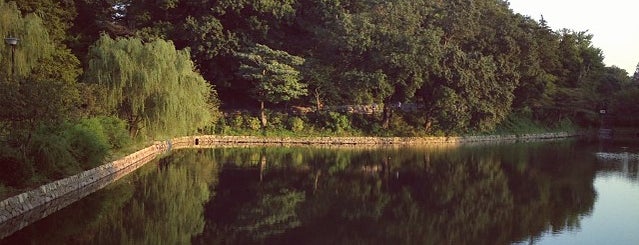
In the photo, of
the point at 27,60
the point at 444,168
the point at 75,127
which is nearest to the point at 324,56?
the point at 444,168

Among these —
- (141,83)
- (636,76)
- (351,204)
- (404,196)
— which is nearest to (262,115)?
(141,83)

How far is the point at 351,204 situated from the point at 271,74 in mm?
22799

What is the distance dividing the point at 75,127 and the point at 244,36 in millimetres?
23673

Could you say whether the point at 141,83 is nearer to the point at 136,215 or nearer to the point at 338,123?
the point at 136,215

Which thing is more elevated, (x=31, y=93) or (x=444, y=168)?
(x=31, y=93)

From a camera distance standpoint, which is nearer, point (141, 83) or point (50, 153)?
point (50, 153)

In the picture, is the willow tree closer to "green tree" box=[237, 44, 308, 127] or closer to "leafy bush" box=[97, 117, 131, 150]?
"leafy bush" box=[97, 117, 131, 150]

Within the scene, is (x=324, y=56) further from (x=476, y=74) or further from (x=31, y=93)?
(x=31, y=93)

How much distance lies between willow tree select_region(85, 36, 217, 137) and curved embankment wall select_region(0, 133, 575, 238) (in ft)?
5.19

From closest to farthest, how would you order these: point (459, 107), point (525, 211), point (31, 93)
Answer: point (31, 93), point (525, 211), point (459, 107)

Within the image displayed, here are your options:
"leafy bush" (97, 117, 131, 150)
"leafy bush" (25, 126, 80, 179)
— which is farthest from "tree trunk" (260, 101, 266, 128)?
"leafy bush" (25, 126, 80, 179)

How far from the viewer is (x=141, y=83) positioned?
25.7m

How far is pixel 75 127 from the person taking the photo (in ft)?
61.4

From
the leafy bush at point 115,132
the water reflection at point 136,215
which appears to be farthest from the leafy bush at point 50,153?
the leafy bush at point 115,132
